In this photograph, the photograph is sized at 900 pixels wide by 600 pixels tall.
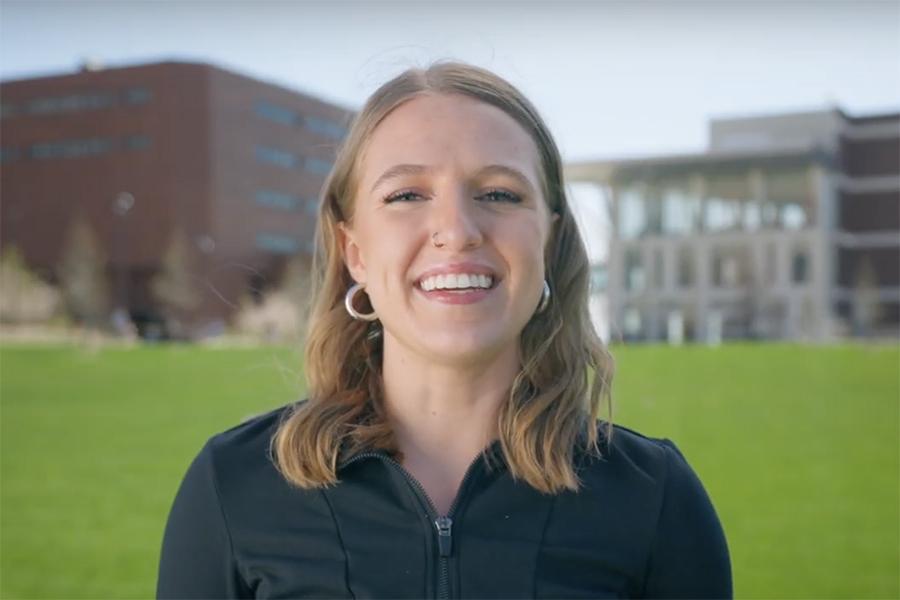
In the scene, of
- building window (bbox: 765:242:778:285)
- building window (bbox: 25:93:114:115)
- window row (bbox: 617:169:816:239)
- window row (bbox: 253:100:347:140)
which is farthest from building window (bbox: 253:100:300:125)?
building window (bbox: 765:242:778:285)

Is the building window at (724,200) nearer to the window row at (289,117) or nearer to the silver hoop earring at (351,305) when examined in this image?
the window row at (289,117)

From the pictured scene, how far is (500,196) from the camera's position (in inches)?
70.1

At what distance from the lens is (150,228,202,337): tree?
44.6 m

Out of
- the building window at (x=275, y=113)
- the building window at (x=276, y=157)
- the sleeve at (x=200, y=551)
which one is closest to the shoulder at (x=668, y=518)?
the sleeve at (x=200, y=551)

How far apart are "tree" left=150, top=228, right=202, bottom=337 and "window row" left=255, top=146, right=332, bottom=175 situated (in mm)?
5590

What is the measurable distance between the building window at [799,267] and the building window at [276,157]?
24311 millimetres

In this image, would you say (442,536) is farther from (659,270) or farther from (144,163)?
(144,163)

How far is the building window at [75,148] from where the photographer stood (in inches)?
1833

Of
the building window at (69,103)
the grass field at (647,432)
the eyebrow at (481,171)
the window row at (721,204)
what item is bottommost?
the grass field at (647,432)

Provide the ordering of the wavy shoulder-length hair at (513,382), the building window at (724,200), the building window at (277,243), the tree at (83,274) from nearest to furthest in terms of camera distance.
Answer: the wavy shoulder-length hair at (513,382) < the tree at (83,274) < the building window at (724,200) < the building window at (277,243)

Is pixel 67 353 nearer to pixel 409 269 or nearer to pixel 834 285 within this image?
pixel 409 269

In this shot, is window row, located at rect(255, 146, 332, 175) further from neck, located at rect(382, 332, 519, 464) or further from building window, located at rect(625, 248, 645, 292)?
neck, located at rect(382, 332, 519, 464)

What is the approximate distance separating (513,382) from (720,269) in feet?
145

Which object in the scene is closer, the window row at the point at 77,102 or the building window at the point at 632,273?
Answer: the window row at the point at 77,102
